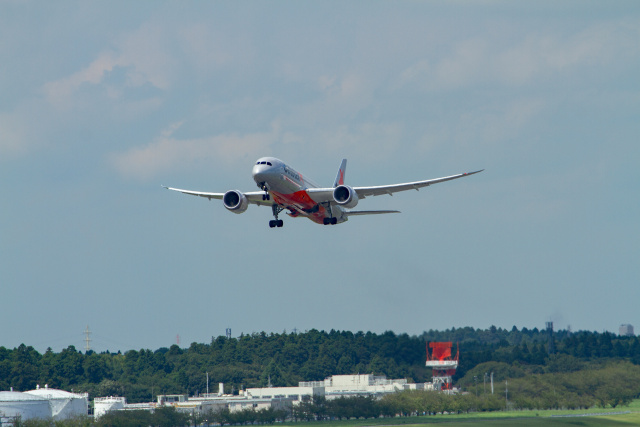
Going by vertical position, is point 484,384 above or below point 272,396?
above

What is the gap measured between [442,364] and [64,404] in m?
79.0

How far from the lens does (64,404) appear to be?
127 meters

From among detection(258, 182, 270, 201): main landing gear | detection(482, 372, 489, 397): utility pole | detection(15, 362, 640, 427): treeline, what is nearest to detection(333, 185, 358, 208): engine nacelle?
detection(258, 182, 270, 201): main landing gear

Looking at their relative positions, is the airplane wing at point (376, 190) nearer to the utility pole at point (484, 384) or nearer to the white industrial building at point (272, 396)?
the white industrial building at point (272, 396)

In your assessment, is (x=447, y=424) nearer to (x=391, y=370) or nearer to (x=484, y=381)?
(x=484, y=381)

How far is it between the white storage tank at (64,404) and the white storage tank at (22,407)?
2044 mm

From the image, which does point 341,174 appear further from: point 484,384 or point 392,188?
point 484,384

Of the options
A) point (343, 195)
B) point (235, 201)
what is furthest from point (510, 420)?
point (235, 201)

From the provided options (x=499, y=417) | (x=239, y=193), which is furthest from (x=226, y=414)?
(x=239, y=193)

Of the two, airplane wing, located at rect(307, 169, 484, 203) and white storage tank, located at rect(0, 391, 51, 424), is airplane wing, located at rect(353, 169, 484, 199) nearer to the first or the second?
airplane wing, located at rect(307, 169, 484, 203)

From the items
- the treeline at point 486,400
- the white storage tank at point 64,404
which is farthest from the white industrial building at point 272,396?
the treeline at point 486,400

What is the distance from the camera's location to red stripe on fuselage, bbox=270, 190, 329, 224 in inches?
3038

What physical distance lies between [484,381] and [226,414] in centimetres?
5628

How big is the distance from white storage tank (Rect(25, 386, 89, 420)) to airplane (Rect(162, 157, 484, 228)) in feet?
183
